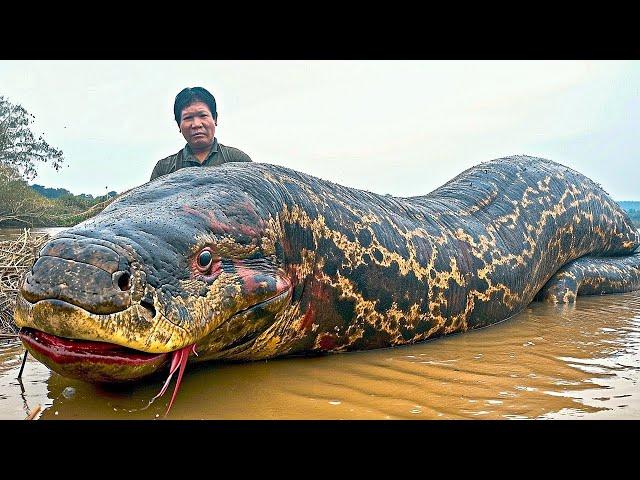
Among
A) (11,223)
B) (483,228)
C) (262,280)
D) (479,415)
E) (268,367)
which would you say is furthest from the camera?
(11,223)

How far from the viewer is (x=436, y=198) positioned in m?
5.33

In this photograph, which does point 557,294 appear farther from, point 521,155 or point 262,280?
point 262,280

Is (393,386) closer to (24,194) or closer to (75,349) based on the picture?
(75,349)

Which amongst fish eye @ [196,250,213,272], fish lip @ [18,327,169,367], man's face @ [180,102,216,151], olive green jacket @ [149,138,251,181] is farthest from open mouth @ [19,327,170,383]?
man's face @ [180,102,216,151]

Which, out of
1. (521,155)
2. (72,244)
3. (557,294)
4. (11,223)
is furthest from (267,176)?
(11,223)

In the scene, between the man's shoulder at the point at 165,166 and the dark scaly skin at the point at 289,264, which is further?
the man's shoulder at the point at 165,166

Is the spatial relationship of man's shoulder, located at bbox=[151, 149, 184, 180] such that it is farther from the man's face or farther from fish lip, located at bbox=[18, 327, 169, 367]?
fish lip, located at bbox=[18, 327, 169, 367]

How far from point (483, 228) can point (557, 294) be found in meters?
1.34

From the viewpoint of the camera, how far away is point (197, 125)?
648 cm

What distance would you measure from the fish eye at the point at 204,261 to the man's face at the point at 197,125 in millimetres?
4115

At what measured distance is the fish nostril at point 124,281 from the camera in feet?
7.23

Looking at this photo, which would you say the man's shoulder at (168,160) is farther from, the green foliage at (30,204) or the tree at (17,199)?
the tree at (17,199)

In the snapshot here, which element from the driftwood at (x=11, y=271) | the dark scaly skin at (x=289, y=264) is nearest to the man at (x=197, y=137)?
the driftwood at (x=11, y=271)

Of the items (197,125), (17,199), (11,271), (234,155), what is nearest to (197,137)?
(197,125)
